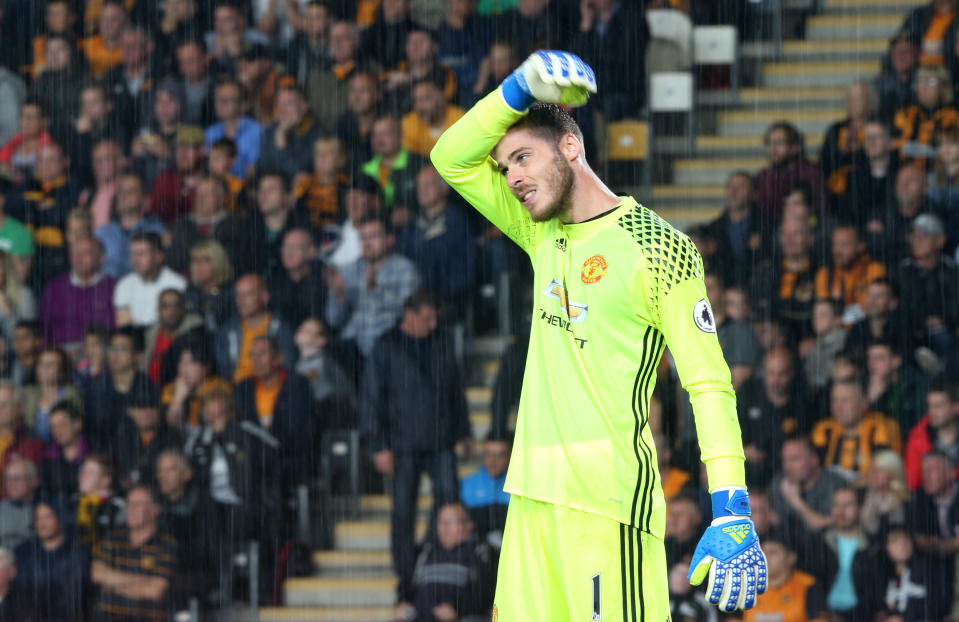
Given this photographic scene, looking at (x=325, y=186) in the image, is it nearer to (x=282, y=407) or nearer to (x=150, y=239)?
(x=150, y=239)

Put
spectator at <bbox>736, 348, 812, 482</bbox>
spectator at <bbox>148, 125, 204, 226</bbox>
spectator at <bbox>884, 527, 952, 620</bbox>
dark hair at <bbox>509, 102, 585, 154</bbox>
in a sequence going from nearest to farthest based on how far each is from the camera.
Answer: dark hair at <bbox>509, 102, 585, 154</bbox> → spectator at <bbox>884, 527, 952, 620</bbox> → spectator at <bbox>736, 348, 812, 482</bbox> → spectator at <bbox>148, 125, 204, 226</bbox>

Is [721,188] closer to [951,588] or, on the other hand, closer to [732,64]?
[732,64]

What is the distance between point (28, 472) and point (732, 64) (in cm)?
513

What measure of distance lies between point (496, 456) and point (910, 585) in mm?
2100

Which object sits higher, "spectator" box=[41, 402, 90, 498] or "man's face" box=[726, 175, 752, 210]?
"man's face" box=[726, 175, 752, 210]

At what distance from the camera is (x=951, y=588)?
705 centimetres

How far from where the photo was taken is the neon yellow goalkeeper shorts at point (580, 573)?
376 centimetres

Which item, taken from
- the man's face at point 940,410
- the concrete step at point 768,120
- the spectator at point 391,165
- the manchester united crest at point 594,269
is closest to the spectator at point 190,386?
the spectator at point 391,165

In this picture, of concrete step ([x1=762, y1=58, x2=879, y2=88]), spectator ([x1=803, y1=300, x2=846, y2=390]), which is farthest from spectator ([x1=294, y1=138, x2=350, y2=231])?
concrete step ([x1=762, y1=58, x2=879, y2=88])

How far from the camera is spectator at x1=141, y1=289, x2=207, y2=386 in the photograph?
808cm

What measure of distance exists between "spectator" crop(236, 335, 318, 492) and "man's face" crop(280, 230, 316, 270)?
57 cm

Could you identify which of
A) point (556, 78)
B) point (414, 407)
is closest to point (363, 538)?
point (414, 407)

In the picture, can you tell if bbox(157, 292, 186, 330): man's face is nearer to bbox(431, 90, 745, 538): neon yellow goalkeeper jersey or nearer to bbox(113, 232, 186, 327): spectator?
bbox(113, 232, 186, 327): spectator

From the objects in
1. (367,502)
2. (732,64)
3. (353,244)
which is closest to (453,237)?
(353,244)
